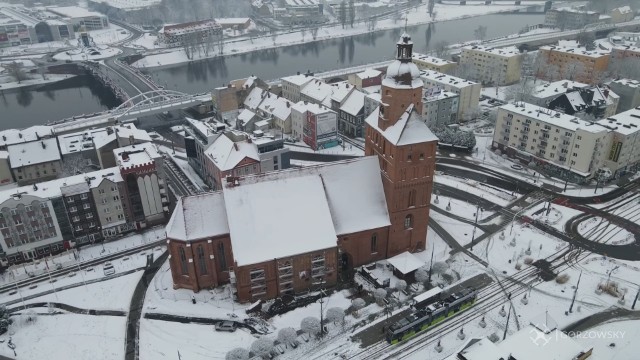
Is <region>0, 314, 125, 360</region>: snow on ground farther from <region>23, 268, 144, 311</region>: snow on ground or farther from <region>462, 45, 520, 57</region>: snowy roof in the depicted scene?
<region>462, 45, 520, 57</region>: snowy roof

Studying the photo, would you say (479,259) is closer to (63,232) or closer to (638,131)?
(638,131)

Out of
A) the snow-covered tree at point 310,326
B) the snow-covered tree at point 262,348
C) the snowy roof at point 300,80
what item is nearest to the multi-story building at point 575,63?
the snowy roof at point 300,80

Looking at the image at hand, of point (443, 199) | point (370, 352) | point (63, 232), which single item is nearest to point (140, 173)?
point (63, 232)

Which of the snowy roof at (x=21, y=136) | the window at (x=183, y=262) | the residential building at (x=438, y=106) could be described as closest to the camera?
the window at (x=183, y=262)

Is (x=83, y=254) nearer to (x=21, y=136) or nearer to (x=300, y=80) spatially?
(x=21, y=136)

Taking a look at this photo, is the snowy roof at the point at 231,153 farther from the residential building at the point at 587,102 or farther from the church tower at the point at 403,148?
the residential building at the point at 587,102

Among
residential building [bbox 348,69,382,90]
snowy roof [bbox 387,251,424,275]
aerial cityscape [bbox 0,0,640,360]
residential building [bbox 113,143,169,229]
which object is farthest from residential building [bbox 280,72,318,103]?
snowy roof [bbox 387,251,424,275]
